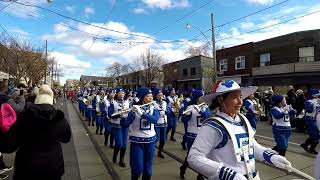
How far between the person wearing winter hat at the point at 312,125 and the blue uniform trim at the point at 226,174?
834 centimetres

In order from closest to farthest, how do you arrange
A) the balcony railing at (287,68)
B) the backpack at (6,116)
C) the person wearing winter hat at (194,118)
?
1. the backpack at (6,116)
2. the person wearing winter hat at (194,118)
3. the balcony railing at (287,68)

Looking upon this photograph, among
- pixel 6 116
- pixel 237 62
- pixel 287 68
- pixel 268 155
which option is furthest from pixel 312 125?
pixel 237 62

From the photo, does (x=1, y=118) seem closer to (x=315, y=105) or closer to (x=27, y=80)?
(x=315, y=105)

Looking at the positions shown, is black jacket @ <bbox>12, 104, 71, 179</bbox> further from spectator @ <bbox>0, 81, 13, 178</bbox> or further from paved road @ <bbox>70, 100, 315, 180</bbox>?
paved road @ <bbox>70, 100, 315, 180</bbox>

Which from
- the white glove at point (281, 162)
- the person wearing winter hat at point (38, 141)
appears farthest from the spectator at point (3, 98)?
the white glove at point (281, 162)

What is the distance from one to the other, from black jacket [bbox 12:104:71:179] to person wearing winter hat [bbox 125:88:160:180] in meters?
2.46

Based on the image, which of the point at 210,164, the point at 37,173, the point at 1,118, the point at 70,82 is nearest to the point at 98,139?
the point at 1,118

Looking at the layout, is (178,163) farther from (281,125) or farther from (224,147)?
(224,147)

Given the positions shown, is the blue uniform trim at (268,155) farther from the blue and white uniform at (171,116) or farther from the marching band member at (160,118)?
the blue and white uniform at (171,116)

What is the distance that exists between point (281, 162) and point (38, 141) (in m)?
2.65

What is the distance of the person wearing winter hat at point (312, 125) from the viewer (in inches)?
401

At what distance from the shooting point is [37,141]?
410 cm

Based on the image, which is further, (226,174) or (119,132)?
(119,132)

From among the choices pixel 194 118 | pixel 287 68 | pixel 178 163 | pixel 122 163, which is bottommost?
pixel 178 163
